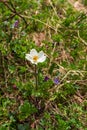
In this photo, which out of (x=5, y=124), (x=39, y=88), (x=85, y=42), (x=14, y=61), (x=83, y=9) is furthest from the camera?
(x=83, y=9)

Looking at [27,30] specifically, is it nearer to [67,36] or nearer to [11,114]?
[67,36]

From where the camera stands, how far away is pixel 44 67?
2.90 meters

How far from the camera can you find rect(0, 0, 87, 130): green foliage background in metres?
2.54

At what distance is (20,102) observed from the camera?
2.65 metres

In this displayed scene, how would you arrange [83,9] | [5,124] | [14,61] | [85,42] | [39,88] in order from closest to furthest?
1. [5,124]
2. [39,88]
3. [14,61]
4. [85,42]
5. [83,9]

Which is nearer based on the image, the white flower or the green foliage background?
the white flower

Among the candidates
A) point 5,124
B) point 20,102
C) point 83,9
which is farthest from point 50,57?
point 83,9

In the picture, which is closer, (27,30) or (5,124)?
(5,124)

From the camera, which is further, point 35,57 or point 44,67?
point 44,67

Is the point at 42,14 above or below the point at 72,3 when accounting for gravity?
below

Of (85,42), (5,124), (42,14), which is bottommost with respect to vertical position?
(5,124)

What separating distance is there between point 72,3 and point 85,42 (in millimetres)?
789

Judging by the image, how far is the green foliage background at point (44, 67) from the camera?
254 centimetres

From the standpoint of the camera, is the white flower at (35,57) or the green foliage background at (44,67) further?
the green foliage background at (44,67)
